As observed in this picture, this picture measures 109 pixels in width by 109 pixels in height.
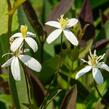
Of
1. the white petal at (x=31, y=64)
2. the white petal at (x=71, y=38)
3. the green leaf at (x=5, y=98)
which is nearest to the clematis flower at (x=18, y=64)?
the white petal at (x=31, y=64)

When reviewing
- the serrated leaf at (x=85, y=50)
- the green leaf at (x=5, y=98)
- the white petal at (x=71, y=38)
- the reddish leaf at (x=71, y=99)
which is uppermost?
the white petal at (x=71, y=38)

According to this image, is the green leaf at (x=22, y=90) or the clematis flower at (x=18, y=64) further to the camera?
the green leaf at (x=22, y=90)

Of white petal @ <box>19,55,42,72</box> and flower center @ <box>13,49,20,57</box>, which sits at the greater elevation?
flower center @ <box>13,49,20,57</box>

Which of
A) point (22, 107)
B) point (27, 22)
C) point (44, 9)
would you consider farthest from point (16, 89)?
point (44, 9)

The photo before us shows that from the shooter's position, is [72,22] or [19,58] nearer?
[19,58]

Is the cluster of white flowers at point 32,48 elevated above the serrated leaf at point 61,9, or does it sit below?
below

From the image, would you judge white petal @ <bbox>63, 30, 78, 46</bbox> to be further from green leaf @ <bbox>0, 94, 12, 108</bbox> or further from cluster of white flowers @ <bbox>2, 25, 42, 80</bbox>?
green leaf @ <bbox>0, 94, 12, 108</bbox>

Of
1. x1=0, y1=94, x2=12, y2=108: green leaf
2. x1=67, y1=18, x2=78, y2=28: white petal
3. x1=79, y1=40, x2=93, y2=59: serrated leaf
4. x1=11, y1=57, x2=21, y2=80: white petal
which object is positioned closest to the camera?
x1=11, y1=57, x2=21, y2=80: white petal

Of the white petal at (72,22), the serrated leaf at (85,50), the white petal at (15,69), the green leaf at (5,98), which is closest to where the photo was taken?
the white petal at (15,69)

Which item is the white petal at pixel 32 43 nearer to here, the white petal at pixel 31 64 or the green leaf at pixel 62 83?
the white petal at pixel 31 64

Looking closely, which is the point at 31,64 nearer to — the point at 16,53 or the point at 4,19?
the point at 16,53

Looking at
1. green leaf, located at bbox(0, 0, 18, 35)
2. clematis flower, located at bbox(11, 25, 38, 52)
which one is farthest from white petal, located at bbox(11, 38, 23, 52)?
green leaf, located at bbox(0, 0, 18, 35)

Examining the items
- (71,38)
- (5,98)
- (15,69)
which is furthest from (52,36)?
(5,98)

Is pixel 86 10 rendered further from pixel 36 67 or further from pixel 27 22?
pixel 36 67
